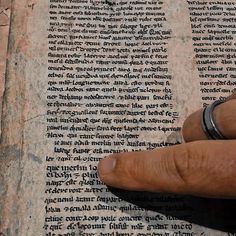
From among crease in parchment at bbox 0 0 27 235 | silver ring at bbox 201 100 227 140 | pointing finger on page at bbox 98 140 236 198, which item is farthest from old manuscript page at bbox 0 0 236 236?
silver ring at bbox 201 100 227 140

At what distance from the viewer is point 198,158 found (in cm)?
Answer: 88

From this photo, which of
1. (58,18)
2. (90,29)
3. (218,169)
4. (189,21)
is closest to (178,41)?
(189,21)

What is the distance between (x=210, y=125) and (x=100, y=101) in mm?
368

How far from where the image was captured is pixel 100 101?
4.04 ft

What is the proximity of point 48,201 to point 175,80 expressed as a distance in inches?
19.6

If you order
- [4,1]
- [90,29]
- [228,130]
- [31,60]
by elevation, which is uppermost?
[4,1]

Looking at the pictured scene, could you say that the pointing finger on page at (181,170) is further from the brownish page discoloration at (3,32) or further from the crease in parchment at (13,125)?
the brownish page discoloration at (3,32)

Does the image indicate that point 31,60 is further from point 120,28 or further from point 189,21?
point 189,21

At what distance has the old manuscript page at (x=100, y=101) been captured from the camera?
1089mm

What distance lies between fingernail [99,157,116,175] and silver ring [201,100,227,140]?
0.75 feet

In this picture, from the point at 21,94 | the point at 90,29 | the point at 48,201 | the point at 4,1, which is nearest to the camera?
the point at 48,201

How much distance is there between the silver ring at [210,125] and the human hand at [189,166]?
1 cm

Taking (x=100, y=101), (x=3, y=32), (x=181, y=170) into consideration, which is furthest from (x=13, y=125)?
(x=181, y=170)

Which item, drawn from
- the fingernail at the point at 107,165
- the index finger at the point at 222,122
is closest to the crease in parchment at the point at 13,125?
the fingernail at the point at 107,165
